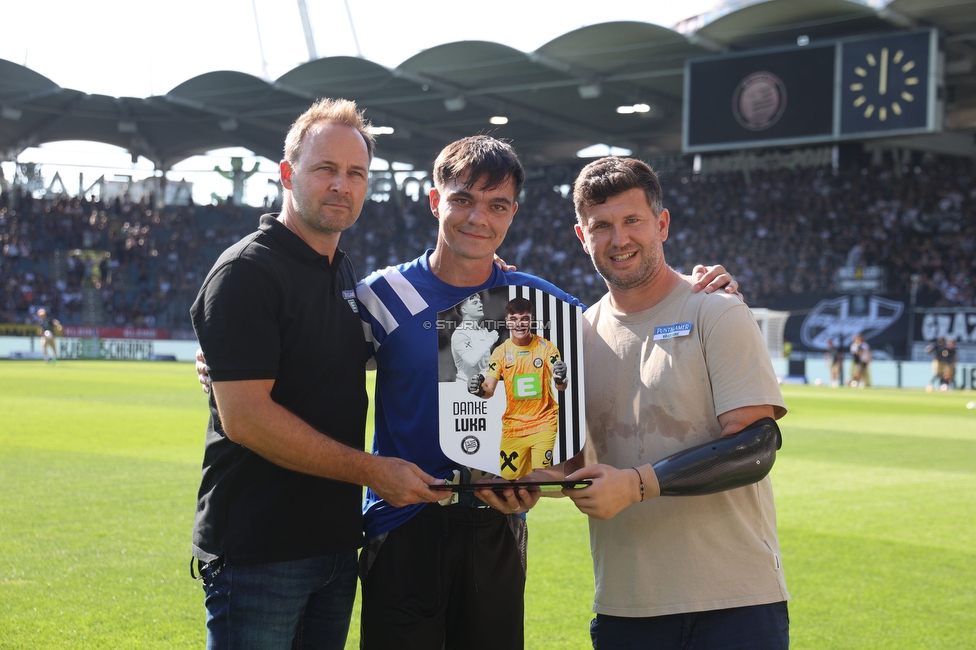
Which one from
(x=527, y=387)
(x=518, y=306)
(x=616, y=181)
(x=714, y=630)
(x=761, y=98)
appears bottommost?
(x=714, y=630)

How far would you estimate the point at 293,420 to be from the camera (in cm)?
287

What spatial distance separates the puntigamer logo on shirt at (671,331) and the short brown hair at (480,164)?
0.72 m

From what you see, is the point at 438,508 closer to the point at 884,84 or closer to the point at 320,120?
the point at 320,120

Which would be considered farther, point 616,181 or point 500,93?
point 500,93

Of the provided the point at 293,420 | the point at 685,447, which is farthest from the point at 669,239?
the point at 293,420

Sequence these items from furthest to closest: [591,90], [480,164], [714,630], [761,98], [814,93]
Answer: [591,90], [761,98], [814,93], [480,164], [714,630]

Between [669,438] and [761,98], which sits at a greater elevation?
[761,98]

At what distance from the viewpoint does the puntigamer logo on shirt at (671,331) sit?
A: 2.97 m

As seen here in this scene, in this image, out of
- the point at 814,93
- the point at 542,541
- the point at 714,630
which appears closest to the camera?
the point at 714,630

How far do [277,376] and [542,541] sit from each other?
488 cm

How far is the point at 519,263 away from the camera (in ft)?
147

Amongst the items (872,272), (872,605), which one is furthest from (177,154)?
(872,605)

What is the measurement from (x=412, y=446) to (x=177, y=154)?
5153 centimetres

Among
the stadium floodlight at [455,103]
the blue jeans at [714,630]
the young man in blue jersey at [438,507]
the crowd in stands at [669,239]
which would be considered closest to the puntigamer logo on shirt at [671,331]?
the young man in blue jersey at [438,507]
